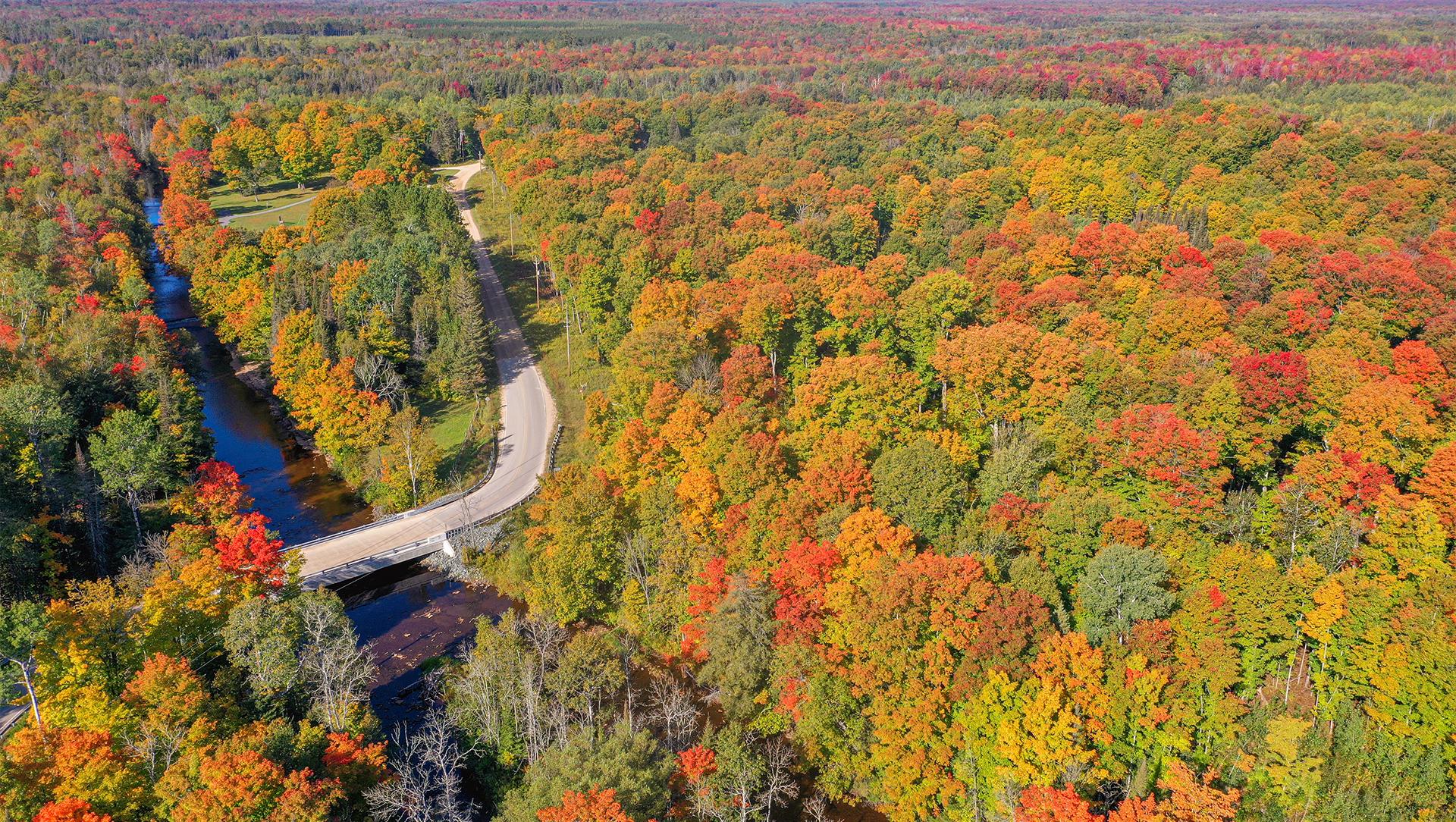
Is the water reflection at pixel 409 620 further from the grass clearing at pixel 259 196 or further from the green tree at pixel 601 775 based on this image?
the grass clearing at pixel 259 196

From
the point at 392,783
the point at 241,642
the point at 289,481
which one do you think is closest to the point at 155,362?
the point at 289,481

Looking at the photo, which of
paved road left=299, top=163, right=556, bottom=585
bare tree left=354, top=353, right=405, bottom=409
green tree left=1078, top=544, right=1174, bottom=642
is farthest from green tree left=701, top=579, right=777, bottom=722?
bare tree left=354, top=353, right=405, bottom=409

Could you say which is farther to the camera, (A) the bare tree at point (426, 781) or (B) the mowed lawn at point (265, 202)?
(B) the mowed lawn at point (265, 202)

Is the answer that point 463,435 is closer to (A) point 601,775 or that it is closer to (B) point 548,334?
(B) point 548,334

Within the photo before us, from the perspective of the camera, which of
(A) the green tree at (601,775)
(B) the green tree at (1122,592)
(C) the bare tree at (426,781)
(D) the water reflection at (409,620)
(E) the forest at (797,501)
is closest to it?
(A) the green tree at (601,775)

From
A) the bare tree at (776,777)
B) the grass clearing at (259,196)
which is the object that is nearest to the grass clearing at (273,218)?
the grass clearing at (259,196)

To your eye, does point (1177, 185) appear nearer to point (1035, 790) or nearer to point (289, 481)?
point (1035, 790)
